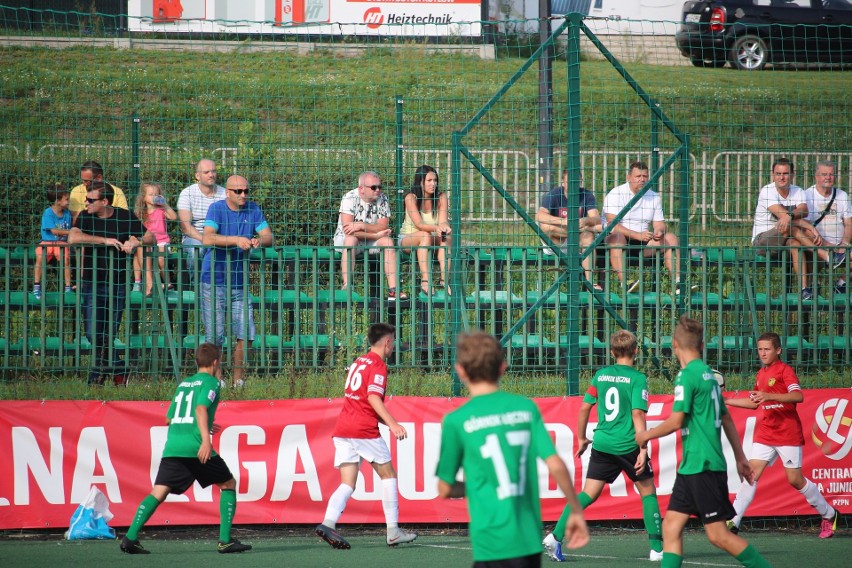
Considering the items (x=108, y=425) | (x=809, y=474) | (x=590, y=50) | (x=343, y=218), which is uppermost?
(x=590, y=50)

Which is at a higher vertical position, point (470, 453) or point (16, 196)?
point (16, 196)

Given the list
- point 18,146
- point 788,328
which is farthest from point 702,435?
point 18,146

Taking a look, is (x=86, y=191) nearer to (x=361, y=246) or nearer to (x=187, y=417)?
(x=361, y=246)

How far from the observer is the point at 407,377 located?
9.42 m

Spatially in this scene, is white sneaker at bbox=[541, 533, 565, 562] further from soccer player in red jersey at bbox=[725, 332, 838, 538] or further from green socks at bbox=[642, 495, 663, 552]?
soccer player in red jersey at bbox=[725, 332, 838, 538]

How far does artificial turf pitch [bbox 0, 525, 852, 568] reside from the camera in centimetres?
754

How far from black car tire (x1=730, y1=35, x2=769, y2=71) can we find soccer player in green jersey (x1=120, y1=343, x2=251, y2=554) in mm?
6963

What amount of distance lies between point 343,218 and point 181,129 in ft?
6.22

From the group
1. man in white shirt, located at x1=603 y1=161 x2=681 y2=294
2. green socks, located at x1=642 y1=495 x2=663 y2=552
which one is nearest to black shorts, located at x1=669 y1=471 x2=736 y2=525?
green socks, located at x1=642 y1=495 x2=663 y2=552

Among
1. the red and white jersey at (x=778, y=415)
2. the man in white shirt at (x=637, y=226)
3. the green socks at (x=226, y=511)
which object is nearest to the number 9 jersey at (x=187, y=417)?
the green socks at (x=226, y=511)

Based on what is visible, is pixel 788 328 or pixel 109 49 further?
pixel 109 49

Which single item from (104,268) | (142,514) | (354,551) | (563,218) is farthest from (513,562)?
(104,268)

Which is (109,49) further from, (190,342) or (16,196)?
(190,342)

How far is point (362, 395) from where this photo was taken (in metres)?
8.06
